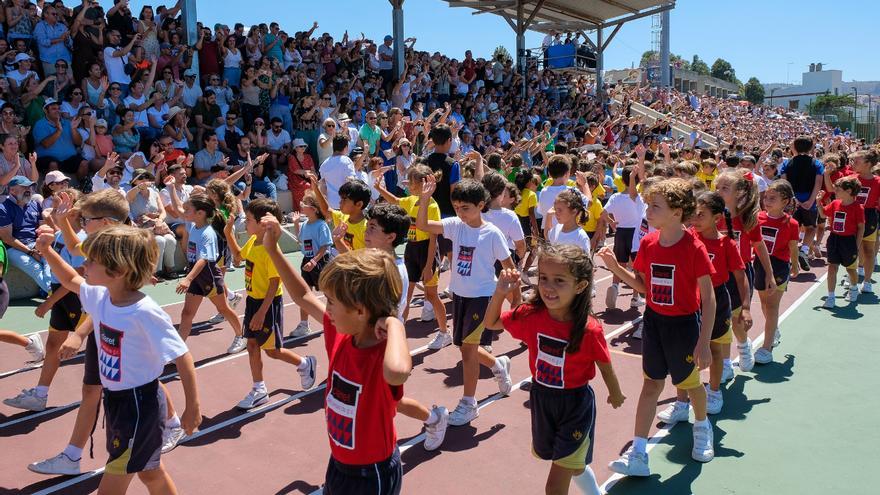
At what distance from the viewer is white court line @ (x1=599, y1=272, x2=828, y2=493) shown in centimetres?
407

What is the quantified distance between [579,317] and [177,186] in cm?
776

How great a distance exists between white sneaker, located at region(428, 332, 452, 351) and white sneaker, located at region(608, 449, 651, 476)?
2784 millimetres

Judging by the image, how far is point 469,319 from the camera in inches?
193

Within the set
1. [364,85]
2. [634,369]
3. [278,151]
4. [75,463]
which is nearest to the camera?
[75,463]

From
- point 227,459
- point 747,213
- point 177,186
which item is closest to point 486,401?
point 227,459

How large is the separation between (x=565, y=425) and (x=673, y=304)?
4.21ft

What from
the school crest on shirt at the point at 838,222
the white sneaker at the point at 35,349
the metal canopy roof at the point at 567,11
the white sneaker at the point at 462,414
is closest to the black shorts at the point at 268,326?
Answer: the white sneaker at the point at 462,414

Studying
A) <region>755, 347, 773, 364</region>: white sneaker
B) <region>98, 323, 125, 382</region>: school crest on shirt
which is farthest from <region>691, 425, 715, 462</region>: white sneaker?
<region>98, 323, 125, 382</region>: school crest on shirt

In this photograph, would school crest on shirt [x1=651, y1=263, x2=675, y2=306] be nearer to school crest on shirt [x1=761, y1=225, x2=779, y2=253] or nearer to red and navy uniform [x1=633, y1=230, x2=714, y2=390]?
red and navy uniform [x1=633, y1=230, x2=714, y2=390]

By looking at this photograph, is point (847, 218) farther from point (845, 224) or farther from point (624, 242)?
point (624, 242)

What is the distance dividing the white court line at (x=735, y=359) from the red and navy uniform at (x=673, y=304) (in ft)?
2.03

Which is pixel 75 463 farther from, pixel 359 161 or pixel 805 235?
pixel 805 235

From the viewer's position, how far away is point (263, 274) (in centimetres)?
522

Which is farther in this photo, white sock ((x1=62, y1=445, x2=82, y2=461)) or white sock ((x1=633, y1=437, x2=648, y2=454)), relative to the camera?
white sock ((x1=62, y1=445, x2=82, y2=461))
